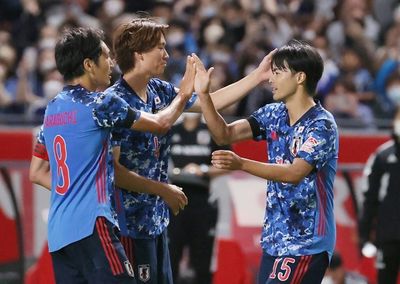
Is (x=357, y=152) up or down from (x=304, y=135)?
down

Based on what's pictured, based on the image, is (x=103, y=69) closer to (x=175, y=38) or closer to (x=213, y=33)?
(x=175, y=38)

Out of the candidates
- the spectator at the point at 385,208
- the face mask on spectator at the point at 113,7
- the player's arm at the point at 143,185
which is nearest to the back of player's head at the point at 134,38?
the player's arm at the point at 143,185

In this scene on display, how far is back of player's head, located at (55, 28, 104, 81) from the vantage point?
277 inches

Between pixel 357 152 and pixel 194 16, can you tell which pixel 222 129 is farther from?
pixel 194 16

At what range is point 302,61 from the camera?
7.30 metres

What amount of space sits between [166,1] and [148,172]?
961 cm

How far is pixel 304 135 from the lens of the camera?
285 inches

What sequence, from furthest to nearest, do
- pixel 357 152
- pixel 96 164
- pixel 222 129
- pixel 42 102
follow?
1. pixel 42 102
2. pixel 357 152
3. pixel 222 129
4. pixel 96 164

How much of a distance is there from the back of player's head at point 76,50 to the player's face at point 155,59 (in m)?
0.49

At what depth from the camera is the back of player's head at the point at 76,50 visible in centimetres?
704

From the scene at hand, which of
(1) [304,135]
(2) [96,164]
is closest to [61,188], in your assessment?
(2) [96,164]

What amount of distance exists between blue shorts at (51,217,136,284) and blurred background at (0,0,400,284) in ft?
10.4

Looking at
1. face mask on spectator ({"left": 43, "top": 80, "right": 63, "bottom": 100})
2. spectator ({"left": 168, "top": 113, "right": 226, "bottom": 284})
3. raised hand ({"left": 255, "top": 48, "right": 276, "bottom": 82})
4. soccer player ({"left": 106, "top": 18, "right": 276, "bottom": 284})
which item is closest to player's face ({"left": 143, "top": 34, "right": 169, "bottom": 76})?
soccer player ({"left": 106, "top": 18, "right": 276, "bottom": 284})

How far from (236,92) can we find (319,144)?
2.98 feet
